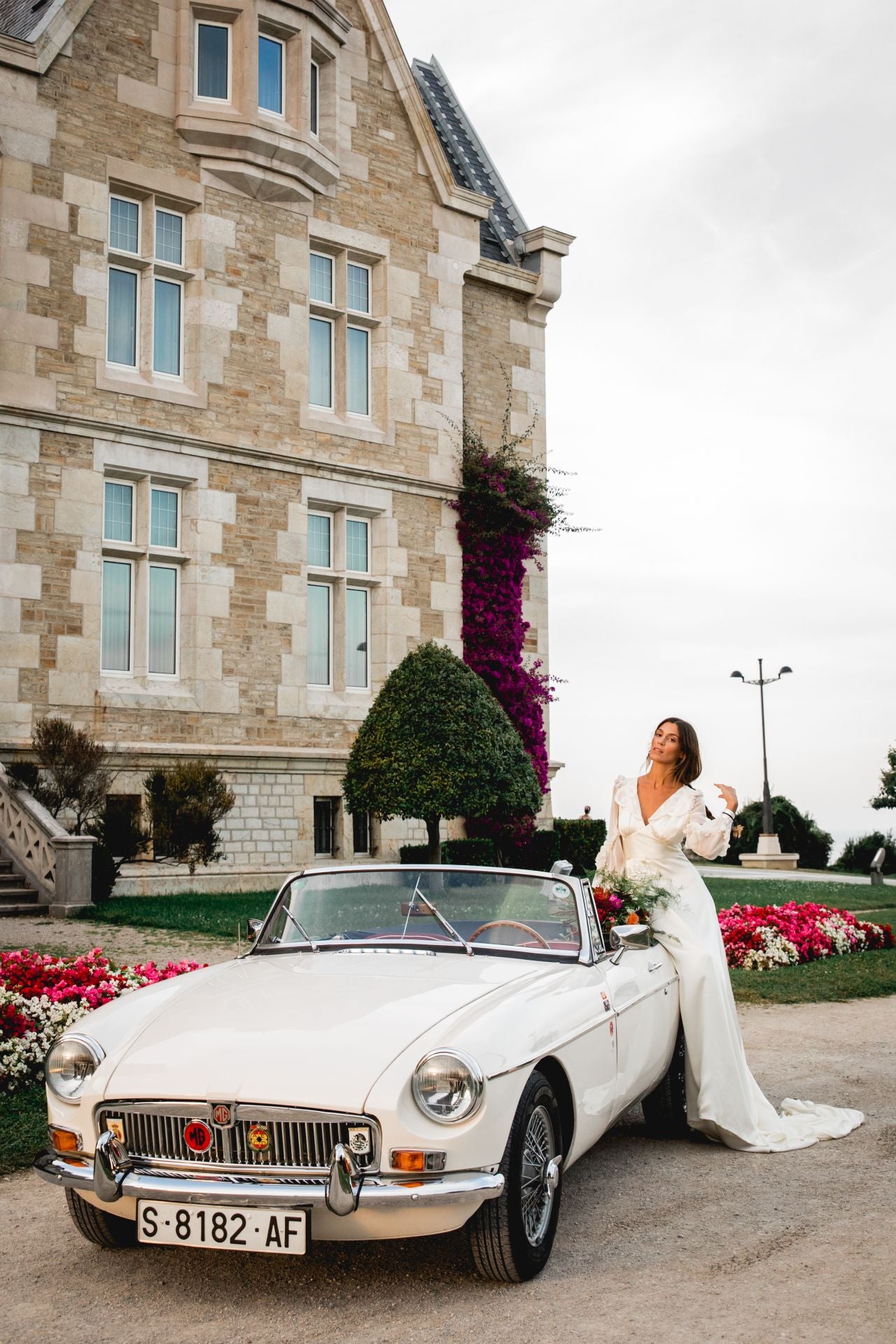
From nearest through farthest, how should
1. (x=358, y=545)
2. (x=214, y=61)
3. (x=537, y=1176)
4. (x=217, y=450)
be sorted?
(x=537, y=1176)
(x=217, y=450)
(x=214, y=61)
(x=358, y=545)

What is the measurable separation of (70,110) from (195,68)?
2.30 metres

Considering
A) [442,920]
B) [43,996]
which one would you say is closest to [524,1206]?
[442,920]

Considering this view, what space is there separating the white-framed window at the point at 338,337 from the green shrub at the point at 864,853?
20.8 meters

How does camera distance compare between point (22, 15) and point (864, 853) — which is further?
point (864, 853)

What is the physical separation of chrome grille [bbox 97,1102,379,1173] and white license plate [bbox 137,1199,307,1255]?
0.13 meters

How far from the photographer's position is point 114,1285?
4.48 meters

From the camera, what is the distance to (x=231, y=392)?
20.1 meters

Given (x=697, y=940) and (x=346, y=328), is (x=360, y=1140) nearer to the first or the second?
(x=697, y=940)

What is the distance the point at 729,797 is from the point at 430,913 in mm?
1858

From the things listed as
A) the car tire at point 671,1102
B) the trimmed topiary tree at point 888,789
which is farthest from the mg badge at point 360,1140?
the trimmed topiary tree at point 888,789

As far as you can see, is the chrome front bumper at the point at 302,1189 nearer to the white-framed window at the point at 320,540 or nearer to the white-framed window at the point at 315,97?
the white-framed window at the point at 320,540

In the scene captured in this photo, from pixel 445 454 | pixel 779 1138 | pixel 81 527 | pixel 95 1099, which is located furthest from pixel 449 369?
pixel 95 1099

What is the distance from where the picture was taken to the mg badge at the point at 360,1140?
4.15m

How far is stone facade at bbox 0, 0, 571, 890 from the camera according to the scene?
59.4 ft
